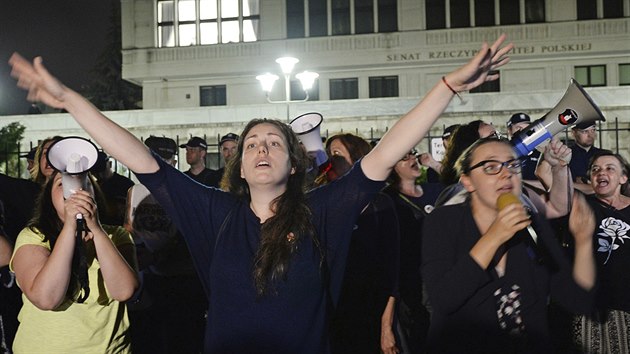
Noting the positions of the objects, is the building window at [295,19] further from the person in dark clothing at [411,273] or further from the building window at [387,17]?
the person in dark clothing at [411,273]

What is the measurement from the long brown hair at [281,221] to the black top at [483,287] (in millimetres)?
516

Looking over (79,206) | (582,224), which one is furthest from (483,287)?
(79,206)

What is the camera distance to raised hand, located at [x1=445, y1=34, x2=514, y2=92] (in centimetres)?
283

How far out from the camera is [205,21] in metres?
34.8

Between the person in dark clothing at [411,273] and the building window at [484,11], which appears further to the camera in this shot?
the building window at [484,11]

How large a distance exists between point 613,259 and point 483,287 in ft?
7.17

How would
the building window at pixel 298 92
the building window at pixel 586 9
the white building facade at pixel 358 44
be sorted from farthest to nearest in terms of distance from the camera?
the building window at pixel 298 92, the building window at pixel 586 9, the white building facade at pixel 358 44

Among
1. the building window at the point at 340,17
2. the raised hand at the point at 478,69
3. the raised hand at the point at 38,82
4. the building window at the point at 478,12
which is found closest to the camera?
the raised hand at the point at 478,69

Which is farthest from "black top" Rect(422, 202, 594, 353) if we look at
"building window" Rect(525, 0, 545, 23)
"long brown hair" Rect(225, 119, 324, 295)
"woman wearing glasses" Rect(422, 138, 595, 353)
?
"building window" Rect(525, 0, 545, 23)

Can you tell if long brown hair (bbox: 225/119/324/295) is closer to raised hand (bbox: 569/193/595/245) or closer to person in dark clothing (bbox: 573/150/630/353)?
raised hand (bbox: 569/193/595/245)

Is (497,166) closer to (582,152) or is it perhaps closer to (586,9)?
(582,152)

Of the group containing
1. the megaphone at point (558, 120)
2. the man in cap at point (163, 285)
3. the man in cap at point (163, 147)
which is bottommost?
the man in cap at point (163, 285)

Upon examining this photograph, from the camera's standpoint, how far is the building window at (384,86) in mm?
32562

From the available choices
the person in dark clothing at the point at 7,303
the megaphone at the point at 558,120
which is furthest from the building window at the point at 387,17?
the megaphone at the point at 558,120
